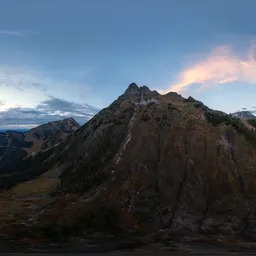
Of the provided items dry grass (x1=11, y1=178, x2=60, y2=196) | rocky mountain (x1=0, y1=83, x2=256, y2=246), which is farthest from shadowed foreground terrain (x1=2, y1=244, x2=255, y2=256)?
dry grass (x1=11, y1=178, x2=60, y2=196)

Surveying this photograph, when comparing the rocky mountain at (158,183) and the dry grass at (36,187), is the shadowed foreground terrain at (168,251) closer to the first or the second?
the rocky mountain at (158,183)

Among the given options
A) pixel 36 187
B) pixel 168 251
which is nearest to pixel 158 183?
pixel 168 251

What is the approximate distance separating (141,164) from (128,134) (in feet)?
58.9

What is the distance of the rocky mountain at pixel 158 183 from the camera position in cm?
9362

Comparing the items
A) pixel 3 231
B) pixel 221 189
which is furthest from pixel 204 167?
pixel 3 231

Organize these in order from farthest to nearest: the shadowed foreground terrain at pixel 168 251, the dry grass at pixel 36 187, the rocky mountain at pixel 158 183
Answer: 1. the dry grass at pixel 36 187
2. the rocky mountain at pixel 158 183
3. the shadowed foreground terrain at pixel 168 251

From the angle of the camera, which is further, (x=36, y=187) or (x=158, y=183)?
(x=36, y=187)

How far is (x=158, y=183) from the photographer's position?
365 feet

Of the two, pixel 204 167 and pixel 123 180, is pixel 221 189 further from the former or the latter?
pixel 123 180

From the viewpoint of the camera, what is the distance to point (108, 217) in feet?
320

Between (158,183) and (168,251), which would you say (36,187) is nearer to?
(158,183)

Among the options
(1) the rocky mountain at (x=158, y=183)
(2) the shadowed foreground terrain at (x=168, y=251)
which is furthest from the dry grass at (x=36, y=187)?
(2) the shadowed foreground terrain at (x=168, y=251)

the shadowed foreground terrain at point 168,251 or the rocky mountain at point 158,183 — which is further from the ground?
the rocky mountain at point 158,183

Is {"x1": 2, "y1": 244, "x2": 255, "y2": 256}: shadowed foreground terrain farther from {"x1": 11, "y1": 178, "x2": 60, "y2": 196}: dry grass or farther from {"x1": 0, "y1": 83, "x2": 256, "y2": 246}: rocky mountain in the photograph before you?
{"x1": 11, "y1": 178, "x2": 60, "y2": 196}: dry grass
